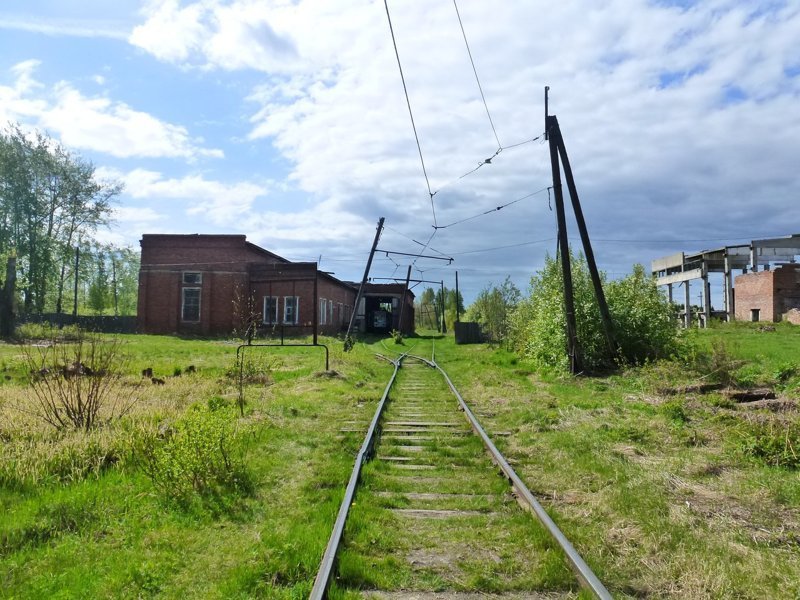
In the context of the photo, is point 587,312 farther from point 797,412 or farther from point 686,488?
point 686,488

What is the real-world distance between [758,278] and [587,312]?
20.9 m

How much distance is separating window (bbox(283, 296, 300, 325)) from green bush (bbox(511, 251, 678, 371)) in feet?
77.1

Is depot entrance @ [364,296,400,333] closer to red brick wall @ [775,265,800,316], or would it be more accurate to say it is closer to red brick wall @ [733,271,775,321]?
red brick wall @ [733,271,775,321]

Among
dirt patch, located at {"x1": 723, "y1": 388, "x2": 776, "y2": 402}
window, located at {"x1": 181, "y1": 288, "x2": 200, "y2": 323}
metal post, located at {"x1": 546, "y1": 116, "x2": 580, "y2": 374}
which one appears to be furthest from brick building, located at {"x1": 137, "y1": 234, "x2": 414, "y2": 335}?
dirt patch, located at {"x1": 723, "y1": 388, "x2": 776, "y2": 402}

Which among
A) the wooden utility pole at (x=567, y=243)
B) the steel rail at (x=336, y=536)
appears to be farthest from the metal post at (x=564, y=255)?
the steel rail at (x=336, y=536)

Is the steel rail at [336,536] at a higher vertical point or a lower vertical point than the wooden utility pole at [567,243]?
lower


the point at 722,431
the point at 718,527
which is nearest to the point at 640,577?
the point at 718,527

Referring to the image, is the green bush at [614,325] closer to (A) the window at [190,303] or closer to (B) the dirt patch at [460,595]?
(B) the dirt patch at [460,595]

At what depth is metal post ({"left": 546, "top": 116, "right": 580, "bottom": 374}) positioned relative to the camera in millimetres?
15027

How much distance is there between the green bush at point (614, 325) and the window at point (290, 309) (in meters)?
23.5

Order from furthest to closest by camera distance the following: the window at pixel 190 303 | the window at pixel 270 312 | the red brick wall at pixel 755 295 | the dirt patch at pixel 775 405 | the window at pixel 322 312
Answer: the window at pixel 322 312 → the window at pixel 190 303 → the window at pixel 270 312 → the red brick wall at pixel 755 295 → the dirt patch at pixel 775 405

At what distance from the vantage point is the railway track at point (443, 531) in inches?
150

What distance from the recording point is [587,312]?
53.4 ft

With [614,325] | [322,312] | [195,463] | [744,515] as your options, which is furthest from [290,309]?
[744,515]
